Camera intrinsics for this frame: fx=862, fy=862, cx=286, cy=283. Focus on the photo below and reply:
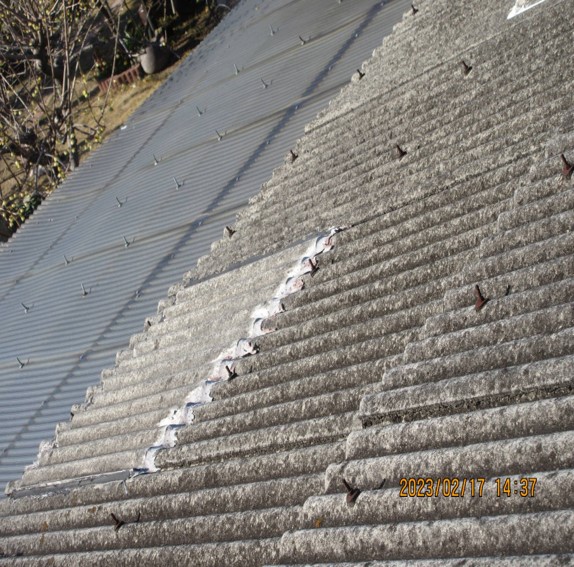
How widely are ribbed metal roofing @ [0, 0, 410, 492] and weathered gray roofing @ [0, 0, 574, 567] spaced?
0.86m

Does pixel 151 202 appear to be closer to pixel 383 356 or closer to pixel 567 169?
pixel 383 356

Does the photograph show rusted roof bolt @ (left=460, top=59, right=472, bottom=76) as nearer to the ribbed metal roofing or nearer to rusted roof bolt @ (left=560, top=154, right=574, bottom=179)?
rusted roof bolt @ (left=560, top=154, right=574, bottom=179)

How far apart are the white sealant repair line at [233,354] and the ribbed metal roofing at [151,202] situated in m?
2.00

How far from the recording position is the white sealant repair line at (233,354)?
5.00 meters

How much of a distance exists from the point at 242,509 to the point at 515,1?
4.34 metres

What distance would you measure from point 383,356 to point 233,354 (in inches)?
52.5

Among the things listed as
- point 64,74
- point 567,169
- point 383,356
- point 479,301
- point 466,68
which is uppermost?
point 64,74

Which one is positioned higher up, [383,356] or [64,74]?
[64,74]

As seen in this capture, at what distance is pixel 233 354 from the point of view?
5.20m

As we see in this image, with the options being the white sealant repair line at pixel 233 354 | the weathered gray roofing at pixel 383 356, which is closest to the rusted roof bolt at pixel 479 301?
the weathered gray roofing at pixel 383 356
